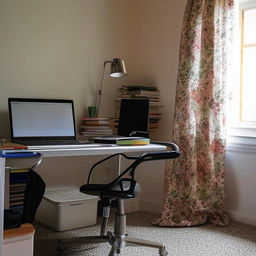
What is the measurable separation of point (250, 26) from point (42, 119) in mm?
1756

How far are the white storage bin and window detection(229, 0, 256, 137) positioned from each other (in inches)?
48.3

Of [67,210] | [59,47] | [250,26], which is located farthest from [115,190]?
[250,26]

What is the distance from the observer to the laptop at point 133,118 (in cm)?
281

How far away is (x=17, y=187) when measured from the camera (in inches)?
100

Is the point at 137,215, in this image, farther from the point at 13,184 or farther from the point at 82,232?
the point at 13,184

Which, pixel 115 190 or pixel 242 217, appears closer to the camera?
pixel 115 190

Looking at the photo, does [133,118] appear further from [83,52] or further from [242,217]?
[242,217]

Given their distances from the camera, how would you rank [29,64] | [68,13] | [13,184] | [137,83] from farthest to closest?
[137,83], [68,13], [29,64], [13,184]

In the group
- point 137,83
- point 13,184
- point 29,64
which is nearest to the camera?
point 13,184

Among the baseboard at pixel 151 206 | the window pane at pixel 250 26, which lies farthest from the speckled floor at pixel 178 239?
the window pane at pixel 250 26

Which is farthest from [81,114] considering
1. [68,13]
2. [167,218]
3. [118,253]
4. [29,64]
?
[118,253]

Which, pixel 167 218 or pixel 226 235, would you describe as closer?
pixel 226 235

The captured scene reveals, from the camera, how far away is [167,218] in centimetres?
287

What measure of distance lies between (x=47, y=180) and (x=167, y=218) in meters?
0.95
